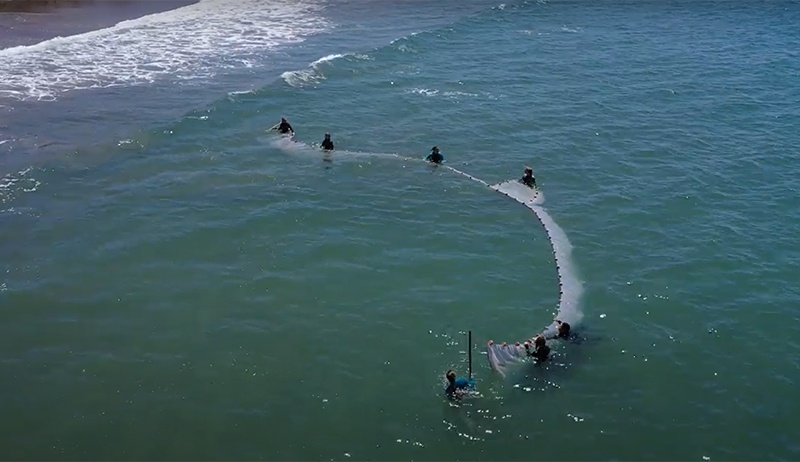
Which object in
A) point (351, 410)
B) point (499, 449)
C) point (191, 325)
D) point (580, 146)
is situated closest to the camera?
point (499, 449)

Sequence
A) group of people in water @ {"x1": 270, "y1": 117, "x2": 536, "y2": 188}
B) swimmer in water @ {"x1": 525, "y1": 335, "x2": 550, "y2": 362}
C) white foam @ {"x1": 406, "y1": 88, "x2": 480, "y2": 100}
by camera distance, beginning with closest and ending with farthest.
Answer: swimmer in water @ {"x1": 525, "y1": 335, "x2": 550, "y2": 362} < group of people in water @ {"x1": 270, "y1": 117, "x2": 536, "y2": 188} < white foam @ {"x1": 406, "y1": 88, "x2": 480, "y2": 100}

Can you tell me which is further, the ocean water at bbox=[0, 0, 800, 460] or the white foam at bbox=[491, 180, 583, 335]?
the white foam at bbox=[491, 180, 583, 335]

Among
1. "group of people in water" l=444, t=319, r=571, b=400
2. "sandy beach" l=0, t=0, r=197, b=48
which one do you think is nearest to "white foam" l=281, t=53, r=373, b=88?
"sandy beach" l=0, t=0, r=197, b=48

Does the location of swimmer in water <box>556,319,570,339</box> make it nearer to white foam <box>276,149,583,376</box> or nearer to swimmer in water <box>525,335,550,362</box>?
white foam <box>276,149,583,376</box>

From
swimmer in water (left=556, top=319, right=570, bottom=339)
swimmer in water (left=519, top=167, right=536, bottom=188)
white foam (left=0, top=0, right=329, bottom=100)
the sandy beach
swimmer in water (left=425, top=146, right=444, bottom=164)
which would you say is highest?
the sandy beach

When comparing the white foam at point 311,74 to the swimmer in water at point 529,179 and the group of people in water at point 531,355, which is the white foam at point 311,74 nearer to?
the swimmer in water at point 529,179

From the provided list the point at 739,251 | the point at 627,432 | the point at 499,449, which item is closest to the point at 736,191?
the point at 739,251

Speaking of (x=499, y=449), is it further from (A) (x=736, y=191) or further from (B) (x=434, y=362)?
(A) (x=736, y=191)

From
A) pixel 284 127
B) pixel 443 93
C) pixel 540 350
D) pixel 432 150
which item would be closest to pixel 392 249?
pixel 432 150
